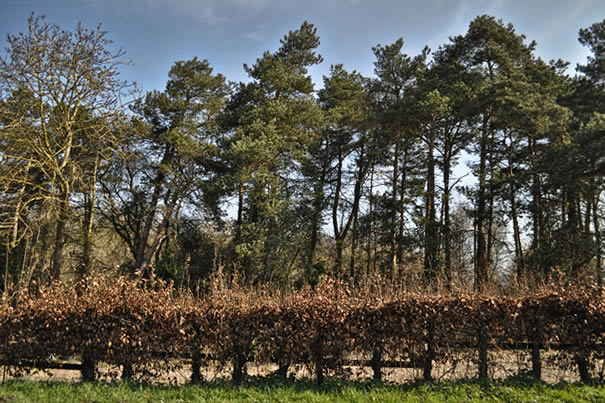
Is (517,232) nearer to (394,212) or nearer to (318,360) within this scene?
(394,212)

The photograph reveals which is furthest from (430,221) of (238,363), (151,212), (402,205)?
(151,212)

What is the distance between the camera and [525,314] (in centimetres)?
670

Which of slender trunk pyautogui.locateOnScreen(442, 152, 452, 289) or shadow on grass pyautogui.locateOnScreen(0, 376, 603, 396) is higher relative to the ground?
slender trunk pyautogui.locateOnScreen(442, 152, 452, 289)

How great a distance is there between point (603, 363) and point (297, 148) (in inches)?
611

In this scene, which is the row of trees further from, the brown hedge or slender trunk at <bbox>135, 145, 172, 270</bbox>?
the brown hedge

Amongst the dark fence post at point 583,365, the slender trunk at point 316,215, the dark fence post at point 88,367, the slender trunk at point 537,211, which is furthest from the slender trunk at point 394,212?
the dark fence post at point 88,367

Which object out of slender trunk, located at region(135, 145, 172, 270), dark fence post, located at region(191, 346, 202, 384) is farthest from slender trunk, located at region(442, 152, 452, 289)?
slender trunk, located at region(135, 145, 172, 270)

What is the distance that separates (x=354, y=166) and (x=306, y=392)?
60.1 feet

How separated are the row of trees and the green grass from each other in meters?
7.90

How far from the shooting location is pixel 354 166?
2331 centimetres

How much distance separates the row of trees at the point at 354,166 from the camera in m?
15.5

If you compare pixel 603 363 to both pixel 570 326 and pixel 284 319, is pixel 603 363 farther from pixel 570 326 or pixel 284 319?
pixel 284 319

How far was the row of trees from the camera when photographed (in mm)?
15547

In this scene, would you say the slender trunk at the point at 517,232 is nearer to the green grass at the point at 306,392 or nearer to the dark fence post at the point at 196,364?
the green grass at the point at 306,392
